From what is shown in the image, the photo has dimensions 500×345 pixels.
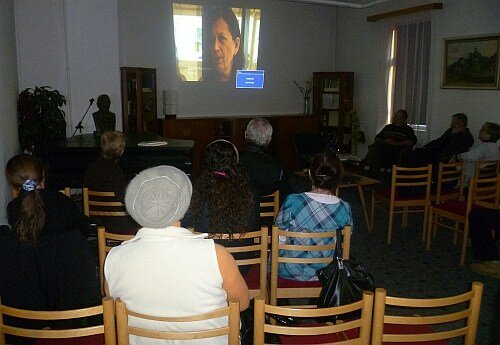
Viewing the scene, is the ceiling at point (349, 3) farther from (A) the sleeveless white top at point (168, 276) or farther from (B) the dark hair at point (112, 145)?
(A) the sleeveless white top at point (168, 276)

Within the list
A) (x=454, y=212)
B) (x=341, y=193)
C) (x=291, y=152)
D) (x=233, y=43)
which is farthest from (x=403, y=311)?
(x=233, y=43)

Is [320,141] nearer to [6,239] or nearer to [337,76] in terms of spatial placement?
[337,76]

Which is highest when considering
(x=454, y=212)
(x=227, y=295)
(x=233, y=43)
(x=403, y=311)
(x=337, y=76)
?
(x=233, y=43)

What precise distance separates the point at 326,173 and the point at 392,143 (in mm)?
4624

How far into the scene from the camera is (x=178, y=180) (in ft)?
5.25

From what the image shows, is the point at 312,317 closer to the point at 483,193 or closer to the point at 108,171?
the point at 108,171

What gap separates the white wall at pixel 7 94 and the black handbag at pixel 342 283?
3.42 m

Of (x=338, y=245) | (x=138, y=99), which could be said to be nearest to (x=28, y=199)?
(x=338, y=245)

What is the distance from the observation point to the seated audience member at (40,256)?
2010 mm

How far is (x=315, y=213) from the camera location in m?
2.54

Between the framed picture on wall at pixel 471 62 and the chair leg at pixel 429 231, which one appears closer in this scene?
the chair leg at pixel 429 231

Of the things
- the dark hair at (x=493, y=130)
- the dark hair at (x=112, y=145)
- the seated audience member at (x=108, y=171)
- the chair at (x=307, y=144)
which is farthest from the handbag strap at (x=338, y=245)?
the chair at (x=307, y=144)

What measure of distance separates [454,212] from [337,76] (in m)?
4.68

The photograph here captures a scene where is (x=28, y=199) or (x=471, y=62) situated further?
(x=471, y=62)
